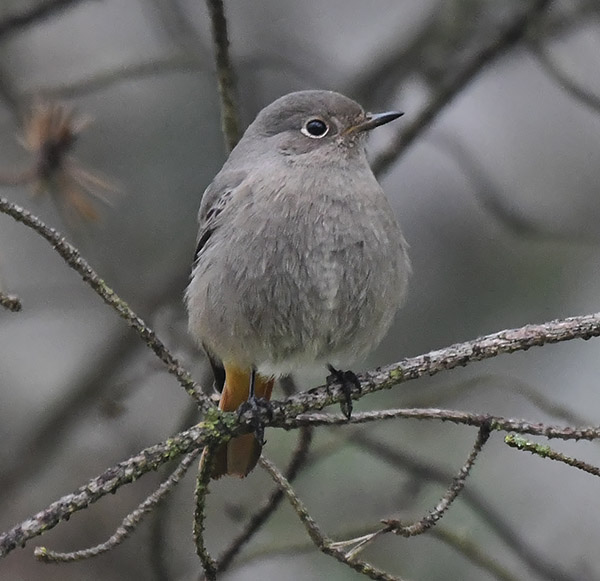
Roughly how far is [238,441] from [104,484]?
1467 mm

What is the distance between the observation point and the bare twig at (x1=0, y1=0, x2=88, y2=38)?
4637 millimetres

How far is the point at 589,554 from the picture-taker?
17.7 ft

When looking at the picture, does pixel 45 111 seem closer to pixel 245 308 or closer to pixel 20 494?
pixel 245 308

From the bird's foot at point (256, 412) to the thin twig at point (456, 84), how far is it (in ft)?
5.38

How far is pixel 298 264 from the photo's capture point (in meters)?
3.97

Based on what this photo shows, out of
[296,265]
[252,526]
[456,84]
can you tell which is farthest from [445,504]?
[456,84]

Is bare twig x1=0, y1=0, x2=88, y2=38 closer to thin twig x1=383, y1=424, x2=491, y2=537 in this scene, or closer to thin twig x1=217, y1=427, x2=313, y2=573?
thin twig x1=217, y1=427, x2=313, y2=573

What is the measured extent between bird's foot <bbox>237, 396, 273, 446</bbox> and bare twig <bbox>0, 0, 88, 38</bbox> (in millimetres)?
2209

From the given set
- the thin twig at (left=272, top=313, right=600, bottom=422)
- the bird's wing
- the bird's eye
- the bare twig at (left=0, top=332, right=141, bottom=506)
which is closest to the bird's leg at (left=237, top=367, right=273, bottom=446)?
the thin twig at (left=272, top=313, right=600, bottom=422)

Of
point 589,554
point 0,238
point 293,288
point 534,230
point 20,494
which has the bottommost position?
point 589,554

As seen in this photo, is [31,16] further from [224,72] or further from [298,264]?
[298,264]

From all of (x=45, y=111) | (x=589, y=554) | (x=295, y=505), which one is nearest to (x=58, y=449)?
(x=45, y=111)

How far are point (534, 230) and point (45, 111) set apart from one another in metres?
2.54

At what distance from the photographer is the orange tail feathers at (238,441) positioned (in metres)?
4.07
